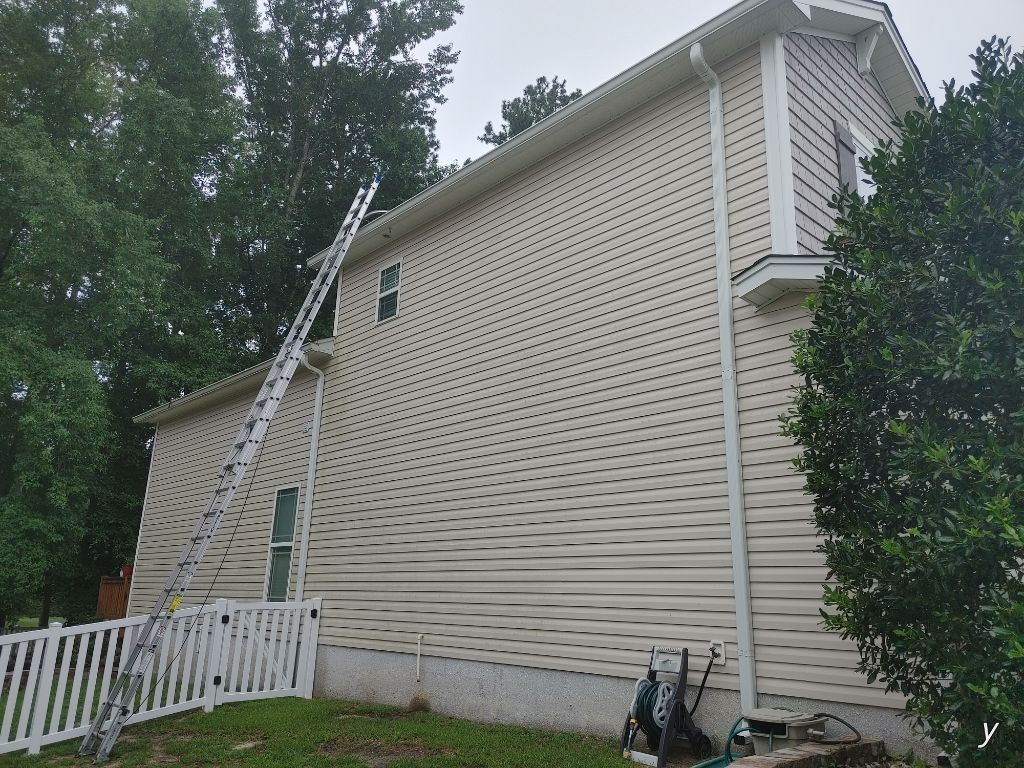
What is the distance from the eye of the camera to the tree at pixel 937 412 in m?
3.18

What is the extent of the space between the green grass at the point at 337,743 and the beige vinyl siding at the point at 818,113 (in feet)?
15.0

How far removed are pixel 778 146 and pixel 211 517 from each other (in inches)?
262

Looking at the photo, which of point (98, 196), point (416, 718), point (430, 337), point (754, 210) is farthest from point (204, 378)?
point (754, 210)

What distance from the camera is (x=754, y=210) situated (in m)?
6.45

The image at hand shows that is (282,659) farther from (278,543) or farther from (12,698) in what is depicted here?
(12,698)

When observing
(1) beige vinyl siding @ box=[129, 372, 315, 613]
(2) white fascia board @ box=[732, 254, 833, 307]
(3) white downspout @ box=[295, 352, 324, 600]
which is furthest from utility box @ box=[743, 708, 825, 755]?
(1) beige vinyl siding @ box=[129, 372, 315, 613]

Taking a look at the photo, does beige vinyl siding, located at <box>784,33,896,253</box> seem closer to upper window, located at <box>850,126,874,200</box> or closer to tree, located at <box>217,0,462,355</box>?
upper window, located at <box>850,126,874,200</box>

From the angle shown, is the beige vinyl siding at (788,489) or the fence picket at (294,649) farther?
the fence picket at (294,649)

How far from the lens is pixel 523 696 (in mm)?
7176

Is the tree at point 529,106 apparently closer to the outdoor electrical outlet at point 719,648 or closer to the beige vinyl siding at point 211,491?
the beige vinyl siding at point 211,491

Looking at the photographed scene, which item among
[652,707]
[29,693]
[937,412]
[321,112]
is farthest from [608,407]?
[321,112]

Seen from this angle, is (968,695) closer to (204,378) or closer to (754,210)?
(754,210)

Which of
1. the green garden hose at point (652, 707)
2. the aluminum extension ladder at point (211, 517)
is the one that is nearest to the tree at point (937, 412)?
the green garden hose at point (652, 707)

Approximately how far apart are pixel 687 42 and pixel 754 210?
182cm
